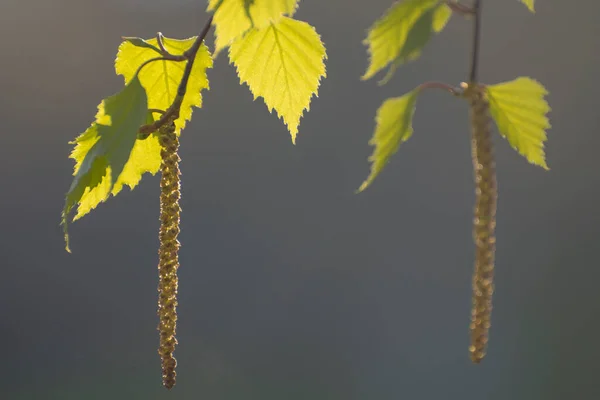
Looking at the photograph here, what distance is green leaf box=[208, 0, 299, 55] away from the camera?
10.9 inches

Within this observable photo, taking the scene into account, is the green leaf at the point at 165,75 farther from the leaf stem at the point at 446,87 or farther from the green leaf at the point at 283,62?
the leaf stem at the point at 446,87

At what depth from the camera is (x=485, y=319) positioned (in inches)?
8.5

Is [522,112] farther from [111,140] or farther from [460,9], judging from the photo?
[111,140]

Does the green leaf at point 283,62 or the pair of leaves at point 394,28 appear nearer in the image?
the pair of leaves at point 394,28

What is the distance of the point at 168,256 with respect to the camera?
0.98 ft

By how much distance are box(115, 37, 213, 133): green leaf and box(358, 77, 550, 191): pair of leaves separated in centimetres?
14

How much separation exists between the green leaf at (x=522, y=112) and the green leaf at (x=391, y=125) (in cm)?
3

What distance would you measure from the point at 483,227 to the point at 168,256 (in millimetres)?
143

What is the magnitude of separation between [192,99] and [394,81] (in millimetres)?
1760

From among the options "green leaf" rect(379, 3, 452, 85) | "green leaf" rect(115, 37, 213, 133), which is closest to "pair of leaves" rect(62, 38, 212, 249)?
"green leaf" rect(115, 37, 213, 133)

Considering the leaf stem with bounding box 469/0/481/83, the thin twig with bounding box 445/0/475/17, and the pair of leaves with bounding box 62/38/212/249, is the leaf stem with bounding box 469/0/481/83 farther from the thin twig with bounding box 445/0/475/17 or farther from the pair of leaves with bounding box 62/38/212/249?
the pair of leaves with bounding box 62/38/212/249

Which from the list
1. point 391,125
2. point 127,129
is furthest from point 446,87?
point 127,129

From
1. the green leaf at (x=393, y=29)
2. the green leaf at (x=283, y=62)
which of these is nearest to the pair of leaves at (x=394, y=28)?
the green leaf at (x=393, y=29)

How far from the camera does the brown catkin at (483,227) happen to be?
21 cm
